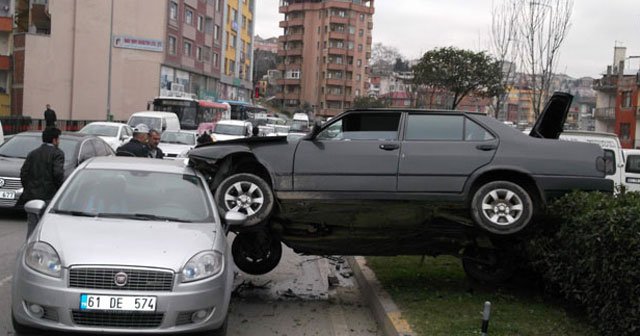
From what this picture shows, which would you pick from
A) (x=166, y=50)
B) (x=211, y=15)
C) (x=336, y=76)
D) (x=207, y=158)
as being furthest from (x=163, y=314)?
(x=336, y=76)

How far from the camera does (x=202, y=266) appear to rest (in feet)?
17.1

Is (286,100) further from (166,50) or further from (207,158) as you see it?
(207,158)

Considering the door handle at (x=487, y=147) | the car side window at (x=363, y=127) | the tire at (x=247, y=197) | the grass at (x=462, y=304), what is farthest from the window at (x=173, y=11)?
the door handle at (x=487, y=147)

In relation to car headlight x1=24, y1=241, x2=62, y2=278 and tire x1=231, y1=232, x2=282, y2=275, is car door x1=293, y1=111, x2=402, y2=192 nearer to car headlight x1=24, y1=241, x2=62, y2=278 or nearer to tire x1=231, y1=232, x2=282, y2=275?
tire x1=231, y1=232, x2=282, y2=275

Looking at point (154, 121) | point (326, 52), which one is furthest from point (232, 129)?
point (326, 52)

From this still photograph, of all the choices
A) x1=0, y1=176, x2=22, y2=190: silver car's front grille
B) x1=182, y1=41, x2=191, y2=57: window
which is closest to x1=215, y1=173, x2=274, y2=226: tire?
x1=0, y1=176, x2=22, y2=190: silver car's front grille

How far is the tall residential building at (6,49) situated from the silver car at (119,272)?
48357mm

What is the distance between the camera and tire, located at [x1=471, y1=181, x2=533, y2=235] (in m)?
6.86

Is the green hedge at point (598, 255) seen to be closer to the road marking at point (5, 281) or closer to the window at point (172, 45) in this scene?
the road marking at point (5, 281)

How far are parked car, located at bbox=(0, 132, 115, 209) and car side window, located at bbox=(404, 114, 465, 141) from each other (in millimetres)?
7340

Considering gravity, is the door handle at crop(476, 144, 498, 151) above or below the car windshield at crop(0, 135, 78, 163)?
above

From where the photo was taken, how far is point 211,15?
65125 mm

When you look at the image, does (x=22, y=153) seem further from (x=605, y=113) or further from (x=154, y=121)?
(x=605, y=113)

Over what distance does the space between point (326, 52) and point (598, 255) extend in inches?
4098
